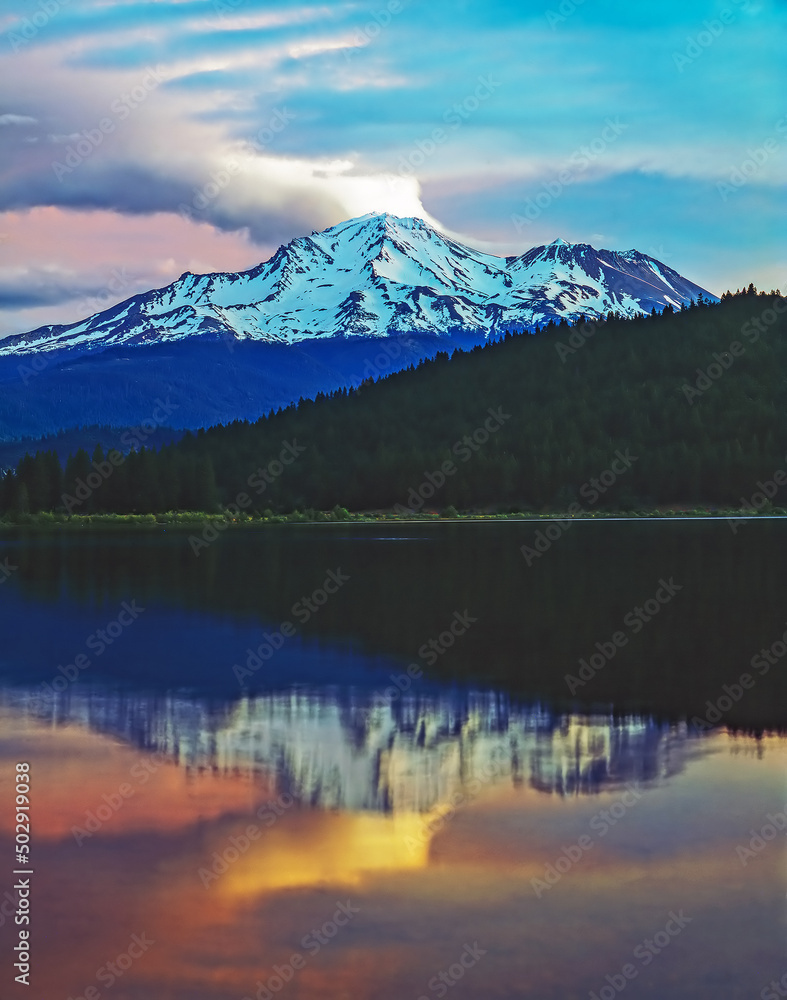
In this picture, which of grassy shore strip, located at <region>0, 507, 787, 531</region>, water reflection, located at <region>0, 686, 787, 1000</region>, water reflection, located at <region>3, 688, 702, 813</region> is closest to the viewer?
water reflection, located at <region>0, 686, 787, 1000</region>

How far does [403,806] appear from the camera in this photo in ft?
57.8

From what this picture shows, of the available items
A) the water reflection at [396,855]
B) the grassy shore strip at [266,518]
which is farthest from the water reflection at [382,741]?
the grassy shore strip at [266,518]

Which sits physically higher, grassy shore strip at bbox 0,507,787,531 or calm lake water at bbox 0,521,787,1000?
grassy shore strip at bbox 0,507,787,531

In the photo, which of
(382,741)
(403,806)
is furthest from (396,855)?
(382,741)

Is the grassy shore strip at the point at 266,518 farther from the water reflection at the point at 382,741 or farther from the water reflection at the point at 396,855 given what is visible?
the water reflection at the point at 396,855

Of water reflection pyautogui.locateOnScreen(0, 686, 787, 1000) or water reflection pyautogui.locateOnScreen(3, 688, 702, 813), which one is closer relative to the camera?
water reflection pyautogui.locateOnScreen(0, 686, 787, 1000)

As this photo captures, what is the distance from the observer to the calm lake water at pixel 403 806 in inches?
481

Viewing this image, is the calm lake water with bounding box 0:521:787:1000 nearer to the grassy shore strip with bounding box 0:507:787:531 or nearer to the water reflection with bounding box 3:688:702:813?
the water reflection with bounding box 3:688:702:813

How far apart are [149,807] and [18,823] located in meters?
1.81

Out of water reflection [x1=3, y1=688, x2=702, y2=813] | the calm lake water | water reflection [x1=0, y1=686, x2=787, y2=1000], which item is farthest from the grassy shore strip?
water reflection [x1=0, y1=686, x2=787, y2=1000]

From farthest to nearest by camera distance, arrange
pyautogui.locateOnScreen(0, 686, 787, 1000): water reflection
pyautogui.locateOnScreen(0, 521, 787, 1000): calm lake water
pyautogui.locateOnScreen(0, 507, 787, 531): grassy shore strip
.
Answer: pyautogui.locateOnScreen(0, 507, 787, 531): grassy shore strip
pyautogui.locateOnScreen(0, 521, 787, 1000): calm lake water
pyautogui.locateOnScreen(0, 686, 787, 1000): water reflection

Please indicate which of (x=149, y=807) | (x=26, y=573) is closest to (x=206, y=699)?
(x=149, y=807)

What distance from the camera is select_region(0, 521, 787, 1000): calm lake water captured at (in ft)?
40.1

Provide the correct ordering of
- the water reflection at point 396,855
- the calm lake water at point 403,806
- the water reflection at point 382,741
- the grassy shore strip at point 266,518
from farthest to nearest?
the grassy shore strip at point 266,518 → the water reflection at point 382,741 → the calm lake water at point 403,806 → the water reflection at point 396,855
